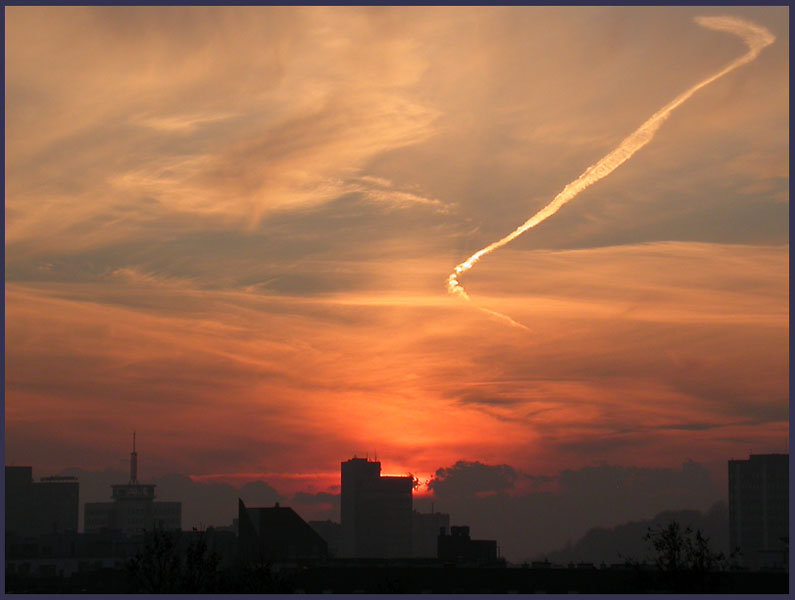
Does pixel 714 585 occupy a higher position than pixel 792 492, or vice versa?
pixel 792 492

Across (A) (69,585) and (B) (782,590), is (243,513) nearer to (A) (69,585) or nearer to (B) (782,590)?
(A) (69,585)

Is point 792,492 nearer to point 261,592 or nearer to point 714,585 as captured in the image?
point 714,585

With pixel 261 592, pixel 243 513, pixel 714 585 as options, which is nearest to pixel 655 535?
pixel 714 585

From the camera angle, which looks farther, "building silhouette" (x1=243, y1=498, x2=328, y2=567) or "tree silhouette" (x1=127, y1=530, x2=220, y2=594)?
"building silhouette" (x1=243, y1=498, x2=328, y2=567)

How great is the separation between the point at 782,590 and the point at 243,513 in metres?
97.1

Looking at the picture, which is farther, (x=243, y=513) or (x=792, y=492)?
(x=243, y=513)

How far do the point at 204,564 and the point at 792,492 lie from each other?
43975 mm

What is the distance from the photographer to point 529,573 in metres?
122

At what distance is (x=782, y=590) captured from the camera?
111000 millimetres

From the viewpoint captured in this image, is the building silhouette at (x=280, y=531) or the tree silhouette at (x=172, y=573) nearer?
the tree silhouette at (x=172, y=573)

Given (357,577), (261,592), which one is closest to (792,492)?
(261,592)

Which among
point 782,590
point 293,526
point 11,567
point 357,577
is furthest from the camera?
point 293,526

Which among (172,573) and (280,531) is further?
(280,531)

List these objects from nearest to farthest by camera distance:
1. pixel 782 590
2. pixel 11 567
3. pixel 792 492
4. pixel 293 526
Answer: pixel 792 492 < pixel 782 590 < pixel 11 567 < pixel 293 526
